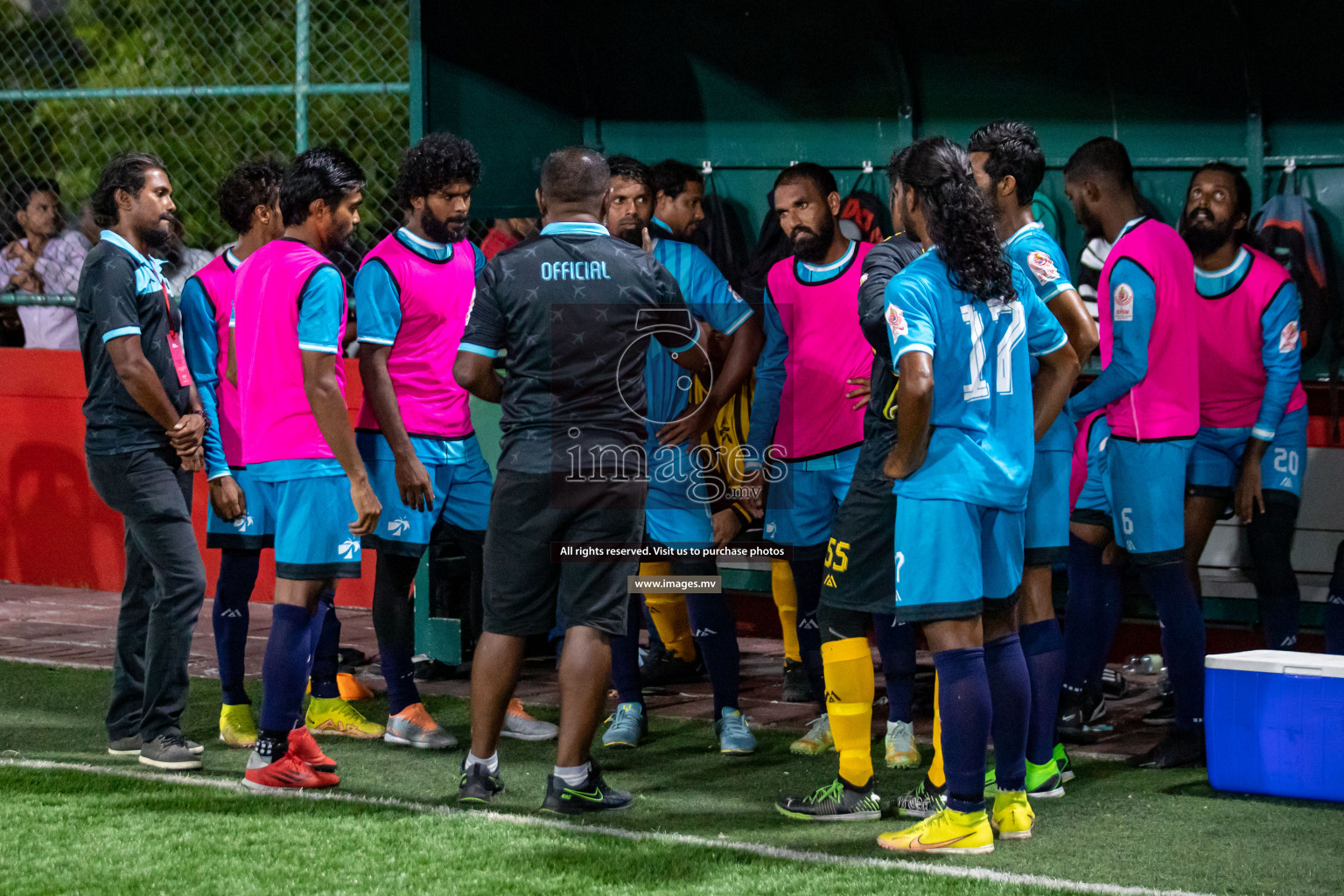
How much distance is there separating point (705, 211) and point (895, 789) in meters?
3.95

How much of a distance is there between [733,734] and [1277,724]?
1.84 metres

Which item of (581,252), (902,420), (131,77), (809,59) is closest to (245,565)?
(581,252)

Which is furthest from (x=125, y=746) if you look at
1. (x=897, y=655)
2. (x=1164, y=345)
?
(x=1164, y=345)

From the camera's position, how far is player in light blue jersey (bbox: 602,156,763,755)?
5.78 m

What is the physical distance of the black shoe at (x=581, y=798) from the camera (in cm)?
472

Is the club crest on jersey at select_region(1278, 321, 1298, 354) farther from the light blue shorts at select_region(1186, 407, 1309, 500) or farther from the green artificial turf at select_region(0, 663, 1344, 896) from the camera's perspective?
the green artificial turf at select_region(0, 663, 1344, 896)

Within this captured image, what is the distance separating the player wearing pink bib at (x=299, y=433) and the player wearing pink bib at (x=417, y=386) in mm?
537

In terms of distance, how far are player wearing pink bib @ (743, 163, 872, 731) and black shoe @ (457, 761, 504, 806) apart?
1535 mm

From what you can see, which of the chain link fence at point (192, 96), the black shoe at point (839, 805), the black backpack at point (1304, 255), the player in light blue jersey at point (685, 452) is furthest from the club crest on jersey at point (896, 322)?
the chain link fence at point (192, 96)

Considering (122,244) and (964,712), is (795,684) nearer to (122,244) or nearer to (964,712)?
(964,712)

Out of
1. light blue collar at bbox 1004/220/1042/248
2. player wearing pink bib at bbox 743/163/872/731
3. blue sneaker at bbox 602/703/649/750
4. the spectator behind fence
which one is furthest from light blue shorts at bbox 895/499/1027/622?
the spectator behind fence

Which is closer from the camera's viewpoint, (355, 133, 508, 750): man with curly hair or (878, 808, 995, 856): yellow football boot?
(878, 808, 995, 856): yellow football boot

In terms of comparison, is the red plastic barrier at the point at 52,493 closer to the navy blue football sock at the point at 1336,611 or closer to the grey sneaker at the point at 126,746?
the grey sneaker at the point at 126,746

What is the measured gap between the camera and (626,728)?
576 cm
